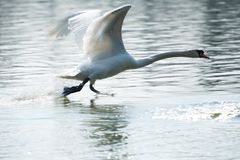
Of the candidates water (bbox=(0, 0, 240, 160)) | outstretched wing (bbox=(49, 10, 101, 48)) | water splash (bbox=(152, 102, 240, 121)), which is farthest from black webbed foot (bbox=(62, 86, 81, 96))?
water splash (bbox=(152, 102, 240, 121))

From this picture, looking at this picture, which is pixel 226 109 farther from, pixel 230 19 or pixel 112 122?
pixel 230 19

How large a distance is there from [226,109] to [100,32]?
2.73m

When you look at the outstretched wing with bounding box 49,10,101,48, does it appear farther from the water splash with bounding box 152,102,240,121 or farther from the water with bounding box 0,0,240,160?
the water splash with bounding box 152,102,240,121

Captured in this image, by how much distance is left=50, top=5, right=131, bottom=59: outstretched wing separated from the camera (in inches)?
613

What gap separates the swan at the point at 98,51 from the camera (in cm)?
1598

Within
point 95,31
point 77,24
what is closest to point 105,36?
point 95,31

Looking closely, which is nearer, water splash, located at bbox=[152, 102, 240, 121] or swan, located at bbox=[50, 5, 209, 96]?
water splash, located at bbox=[152, 102, 240, 121]

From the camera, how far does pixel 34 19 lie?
3244 cm

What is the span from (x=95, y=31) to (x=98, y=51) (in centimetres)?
86

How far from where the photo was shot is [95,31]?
1570cm

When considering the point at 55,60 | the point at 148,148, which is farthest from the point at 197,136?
the point at 55,60

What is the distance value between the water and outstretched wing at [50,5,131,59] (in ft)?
1.84

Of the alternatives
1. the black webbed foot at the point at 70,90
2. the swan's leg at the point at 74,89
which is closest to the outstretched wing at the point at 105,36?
the swan's leg at the point at 74,89

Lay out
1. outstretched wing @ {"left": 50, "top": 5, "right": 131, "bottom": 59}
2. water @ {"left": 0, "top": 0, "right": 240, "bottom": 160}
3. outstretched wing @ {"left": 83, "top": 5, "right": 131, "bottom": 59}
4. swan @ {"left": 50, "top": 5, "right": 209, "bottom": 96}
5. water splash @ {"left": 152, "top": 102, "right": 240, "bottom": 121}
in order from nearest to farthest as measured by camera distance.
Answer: water @ {"left": 0, "top": 0, "right": 240, "bottom": 160} < water splash @ {"left": 152, "top": 102, "right": 240, "bottom": 121} < outstretched wing @ {"left": 83, "top": 5, "right": 131, "bottom": 59} < outstretched wing @ {"left": 50, "top": 5, "right": 131, "bottom": 59} < swan @ {"left": 50, "top": 5, "right": 209, "bottom": 96}
